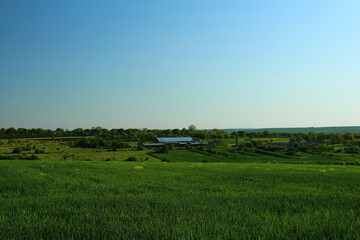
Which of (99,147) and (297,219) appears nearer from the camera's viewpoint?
(297,219)

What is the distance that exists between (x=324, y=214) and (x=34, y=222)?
25.6 ft

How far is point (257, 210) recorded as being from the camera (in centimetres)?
736

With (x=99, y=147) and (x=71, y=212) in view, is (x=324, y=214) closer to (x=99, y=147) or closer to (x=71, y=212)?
(x=71, y=212)

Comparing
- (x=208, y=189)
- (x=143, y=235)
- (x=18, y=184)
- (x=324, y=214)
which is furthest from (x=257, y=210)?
(x=18, y=184)

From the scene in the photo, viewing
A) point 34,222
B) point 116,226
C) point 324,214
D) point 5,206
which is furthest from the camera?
point 5,206

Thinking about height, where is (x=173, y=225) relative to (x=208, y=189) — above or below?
above

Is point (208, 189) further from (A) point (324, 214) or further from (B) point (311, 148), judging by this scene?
(B) point (311, 148)

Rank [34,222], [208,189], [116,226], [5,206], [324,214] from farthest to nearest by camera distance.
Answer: [208,189] < [5,206] < [324,214] < [34,222] < [116,226]

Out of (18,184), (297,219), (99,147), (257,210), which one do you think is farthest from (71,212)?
(99,147)

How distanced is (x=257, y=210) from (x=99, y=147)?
146 meters

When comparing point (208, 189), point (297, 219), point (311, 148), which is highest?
point (297, 219)

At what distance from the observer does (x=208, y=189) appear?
12414mm

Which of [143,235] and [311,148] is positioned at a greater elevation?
[143,235]

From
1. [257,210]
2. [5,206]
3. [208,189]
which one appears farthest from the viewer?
[208,189]
